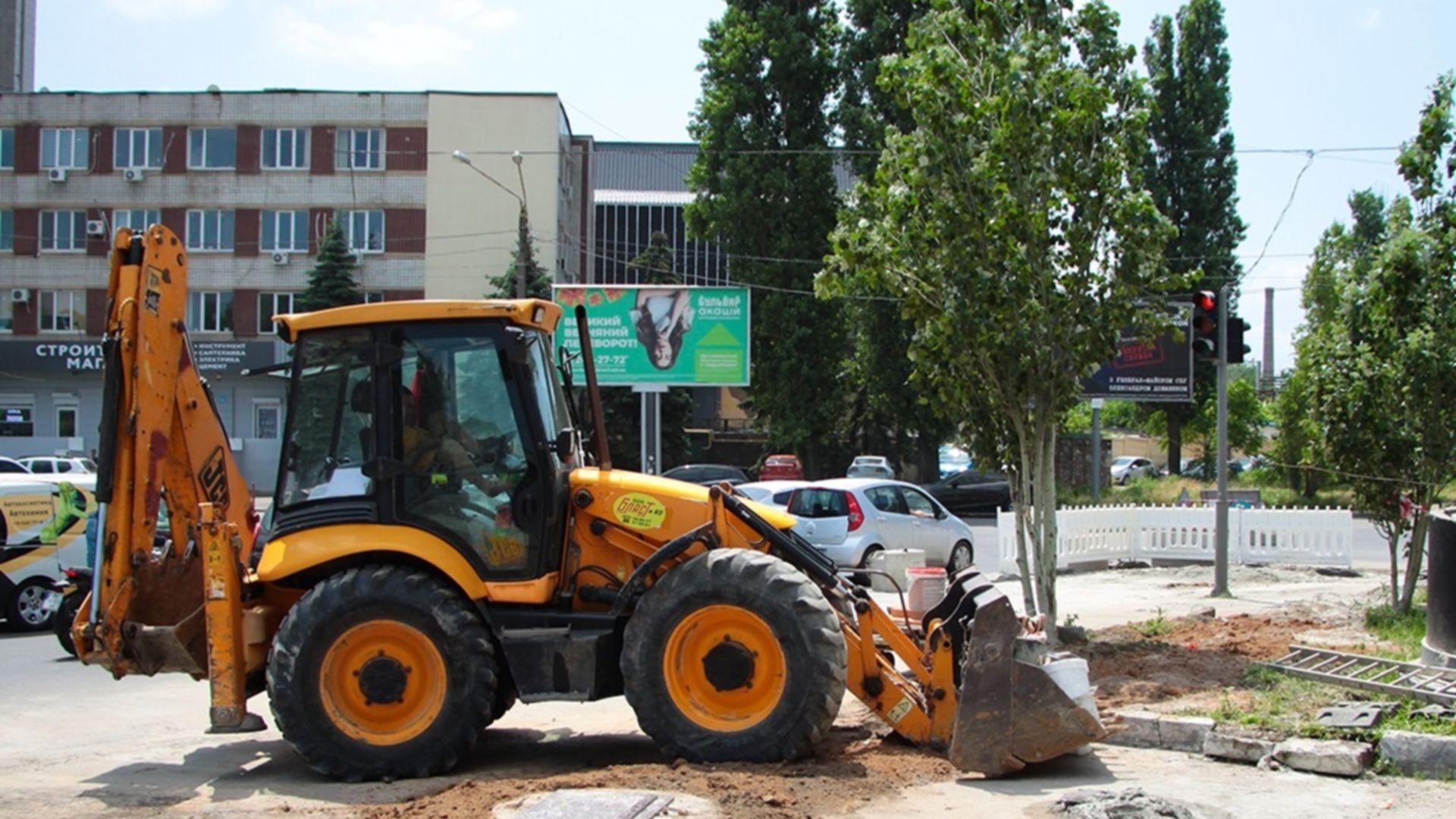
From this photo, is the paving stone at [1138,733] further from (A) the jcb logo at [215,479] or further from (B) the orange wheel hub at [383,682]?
(A) the jcb logo at [215,479]

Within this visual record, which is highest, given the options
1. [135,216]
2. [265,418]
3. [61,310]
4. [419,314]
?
[135,216]

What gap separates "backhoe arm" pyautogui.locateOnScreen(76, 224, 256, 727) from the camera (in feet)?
26.8

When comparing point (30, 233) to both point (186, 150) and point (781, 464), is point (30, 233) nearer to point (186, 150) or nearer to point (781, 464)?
point (186, 150)

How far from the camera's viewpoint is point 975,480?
41.8m

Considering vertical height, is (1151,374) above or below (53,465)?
above

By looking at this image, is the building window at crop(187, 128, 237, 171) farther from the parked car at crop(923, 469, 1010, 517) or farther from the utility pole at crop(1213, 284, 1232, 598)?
the utility pole at crop(1213, 284, 1232, 598)

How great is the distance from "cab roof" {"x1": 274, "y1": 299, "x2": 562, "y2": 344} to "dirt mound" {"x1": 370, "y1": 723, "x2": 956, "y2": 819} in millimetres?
2740

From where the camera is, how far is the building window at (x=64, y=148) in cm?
4906

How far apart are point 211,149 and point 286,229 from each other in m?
3.92

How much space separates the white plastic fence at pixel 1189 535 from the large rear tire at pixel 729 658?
14108mm

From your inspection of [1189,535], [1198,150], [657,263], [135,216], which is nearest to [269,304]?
[135,216]

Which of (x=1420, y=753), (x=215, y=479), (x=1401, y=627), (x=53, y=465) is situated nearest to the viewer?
(x=1420, y=753)

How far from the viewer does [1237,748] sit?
327 inches

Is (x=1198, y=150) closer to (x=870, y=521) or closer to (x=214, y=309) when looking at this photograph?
(x=870, y=521)
